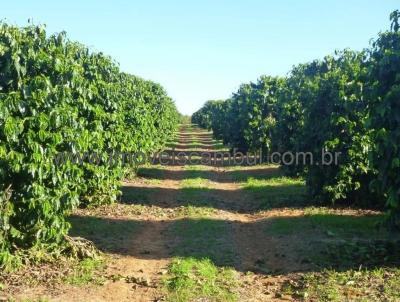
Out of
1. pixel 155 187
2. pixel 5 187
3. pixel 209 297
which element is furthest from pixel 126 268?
pixel 155 187

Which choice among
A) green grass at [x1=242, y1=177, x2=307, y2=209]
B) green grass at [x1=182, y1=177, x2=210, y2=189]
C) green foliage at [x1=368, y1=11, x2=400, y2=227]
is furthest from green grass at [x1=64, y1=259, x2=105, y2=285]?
green grass at [x1=182, y1=177, x2=210, y2=189]

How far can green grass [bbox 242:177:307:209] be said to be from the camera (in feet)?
50.5

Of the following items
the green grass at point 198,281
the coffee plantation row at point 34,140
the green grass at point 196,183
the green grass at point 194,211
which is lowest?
the green grass at point 198,281

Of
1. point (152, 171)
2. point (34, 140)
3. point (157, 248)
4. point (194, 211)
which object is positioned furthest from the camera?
point (152, 171)

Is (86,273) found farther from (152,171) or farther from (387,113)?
(152,171)

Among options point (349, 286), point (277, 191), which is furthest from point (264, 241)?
point (277, 191)

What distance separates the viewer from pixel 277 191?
58.0ft

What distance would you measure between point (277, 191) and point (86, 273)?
1061cm

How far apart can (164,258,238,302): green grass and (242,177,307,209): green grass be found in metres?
6.44

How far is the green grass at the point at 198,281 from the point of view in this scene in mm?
7445

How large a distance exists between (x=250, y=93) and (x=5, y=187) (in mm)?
23425

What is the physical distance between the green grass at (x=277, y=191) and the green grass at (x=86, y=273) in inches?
286

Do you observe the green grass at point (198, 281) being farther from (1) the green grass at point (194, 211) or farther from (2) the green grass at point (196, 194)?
(2) the green grass at point (196, 194)

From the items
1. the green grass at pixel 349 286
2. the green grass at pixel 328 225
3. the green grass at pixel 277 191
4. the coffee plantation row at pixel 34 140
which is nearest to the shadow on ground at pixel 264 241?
the green grass at pixel 328 225
